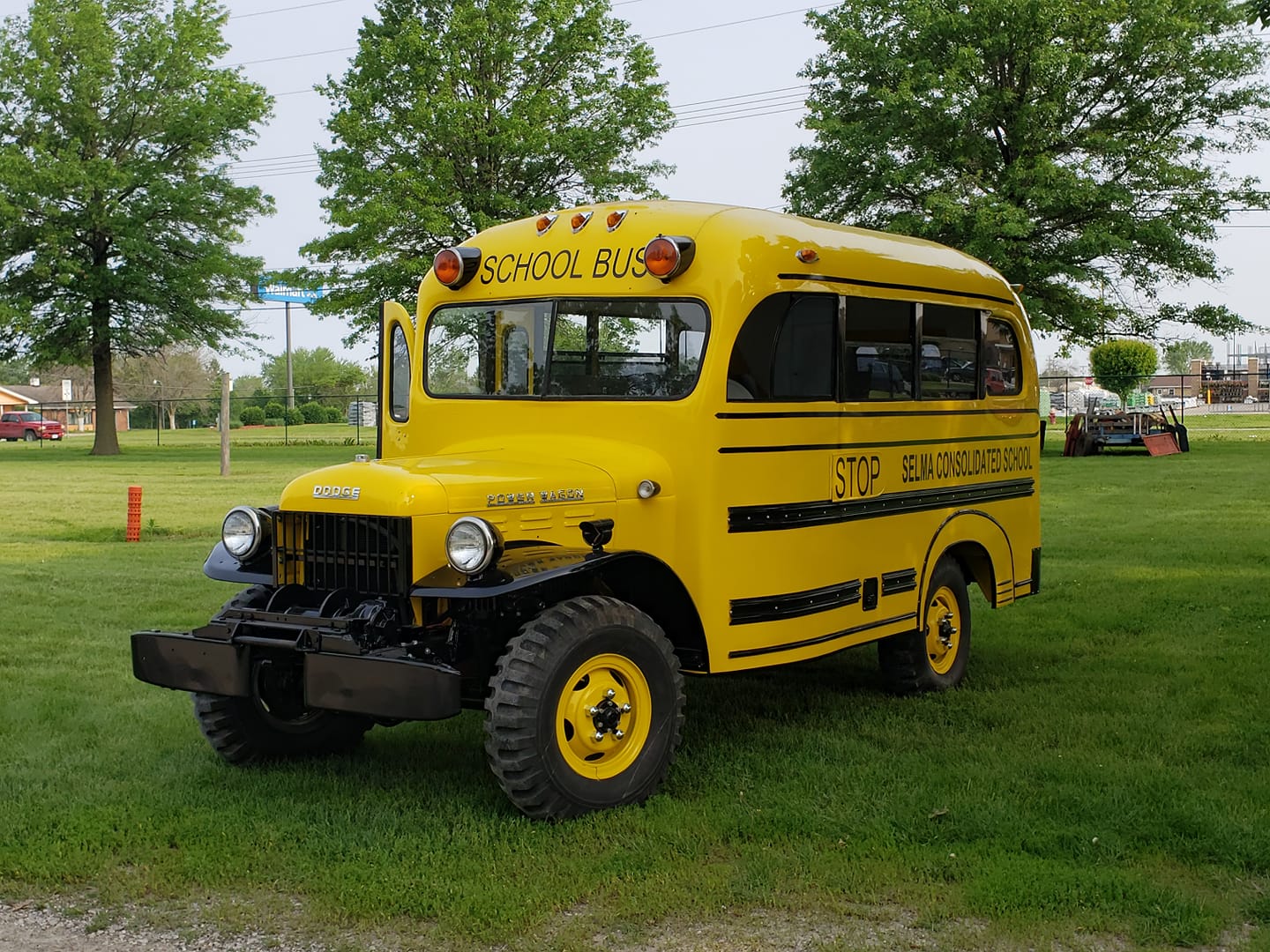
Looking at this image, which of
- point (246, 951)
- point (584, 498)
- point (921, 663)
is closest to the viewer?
point (246, 951)

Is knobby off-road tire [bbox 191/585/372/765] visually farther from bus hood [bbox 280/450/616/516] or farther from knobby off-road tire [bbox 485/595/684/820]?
knobby off-road tire [bbox 485/595/684/820]

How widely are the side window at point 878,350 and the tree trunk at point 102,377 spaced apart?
122 feet

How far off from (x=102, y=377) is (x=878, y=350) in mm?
38644

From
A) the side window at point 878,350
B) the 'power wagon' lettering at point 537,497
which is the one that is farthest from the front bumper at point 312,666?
the side window at point 878,350

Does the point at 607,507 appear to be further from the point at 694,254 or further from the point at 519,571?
the point at 694,254

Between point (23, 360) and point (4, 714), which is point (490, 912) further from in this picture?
point (23, 360)

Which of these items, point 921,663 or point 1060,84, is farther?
point 1060,84

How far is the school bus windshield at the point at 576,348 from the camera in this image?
626 centimetres

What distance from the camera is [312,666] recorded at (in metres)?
5.34

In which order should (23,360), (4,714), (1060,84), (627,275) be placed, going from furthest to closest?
(23,360) → (1060,84) → (4,714) → (627,275)

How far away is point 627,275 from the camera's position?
6375mm

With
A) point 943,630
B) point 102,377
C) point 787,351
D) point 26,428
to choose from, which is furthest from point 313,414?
point 787,351

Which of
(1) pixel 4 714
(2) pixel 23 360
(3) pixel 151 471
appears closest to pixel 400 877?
(1) pixel 4 714

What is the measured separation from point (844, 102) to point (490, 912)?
33.1 m
